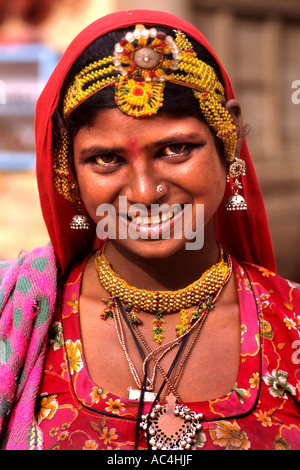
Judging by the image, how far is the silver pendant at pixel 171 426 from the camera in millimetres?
1512

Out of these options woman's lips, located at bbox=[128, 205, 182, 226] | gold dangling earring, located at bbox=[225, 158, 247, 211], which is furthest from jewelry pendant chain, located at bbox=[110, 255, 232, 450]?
woman's lips, located at bbox=[128, 205, 182, 226]

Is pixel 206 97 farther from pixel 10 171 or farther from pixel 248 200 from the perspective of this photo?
pixel 10 171

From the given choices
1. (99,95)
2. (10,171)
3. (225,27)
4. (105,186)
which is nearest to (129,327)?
(105,186)

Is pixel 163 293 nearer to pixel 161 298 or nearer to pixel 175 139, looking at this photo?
pixel 161 298

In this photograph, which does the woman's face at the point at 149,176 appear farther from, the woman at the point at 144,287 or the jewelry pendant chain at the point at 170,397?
the jewelry pendant chain at the point at 170,397

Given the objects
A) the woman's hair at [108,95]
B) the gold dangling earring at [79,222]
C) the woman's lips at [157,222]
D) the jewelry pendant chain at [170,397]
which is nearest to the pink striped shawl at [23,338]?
the gold dangling earring at [79,222]

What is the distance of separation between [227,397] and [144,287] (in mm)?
432

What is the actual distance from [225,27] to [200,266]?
3766mm

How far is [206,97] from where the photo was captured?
163cm

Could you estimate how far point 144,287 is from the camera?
71.0 inches

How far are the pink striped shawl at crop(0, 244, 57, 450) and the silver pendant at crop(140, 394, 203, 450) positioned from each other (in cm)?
32

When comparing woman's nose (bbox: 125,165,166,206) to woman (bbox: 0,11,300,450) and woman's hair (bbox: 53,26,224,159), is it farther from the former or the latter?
woman's hair (bbox: 53,26,224,159)

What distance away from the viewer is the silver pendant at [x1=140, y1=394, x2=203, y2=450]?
1512 millimetres

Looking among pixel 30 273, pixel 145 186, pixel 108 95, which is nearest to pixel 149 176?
pixel 145 186
